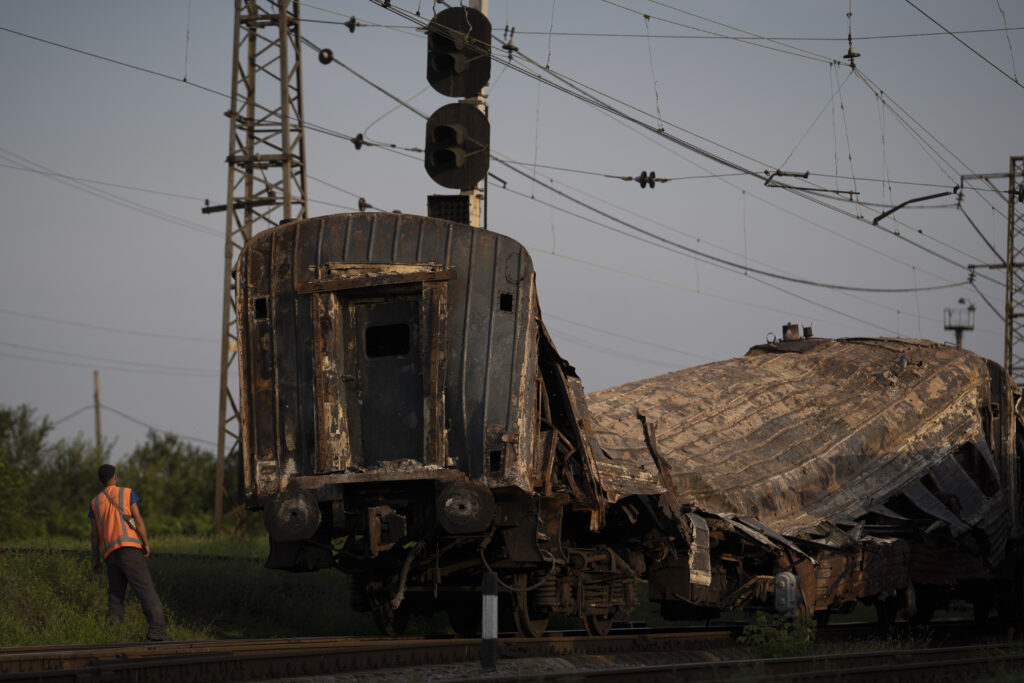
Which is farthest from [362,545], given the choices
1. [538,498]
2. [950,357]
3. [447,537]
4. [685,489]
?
[950,357]

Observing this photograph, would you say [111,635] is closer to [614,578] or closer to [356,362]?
[356,362]

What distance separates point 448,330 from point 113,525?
3.21 meters

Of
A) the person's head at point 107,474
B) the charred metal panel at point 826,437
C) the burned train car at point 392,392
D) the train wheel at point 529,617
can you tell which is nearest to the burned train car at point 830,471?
the charred metal panel at point 826,437

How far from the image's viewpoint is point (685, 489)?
14.1 m

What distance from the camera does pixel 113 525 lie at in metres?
10.1

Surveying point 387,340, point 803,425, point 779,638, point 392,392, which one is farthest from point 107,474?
point 803,425

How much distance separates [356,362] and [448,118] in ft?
15.2

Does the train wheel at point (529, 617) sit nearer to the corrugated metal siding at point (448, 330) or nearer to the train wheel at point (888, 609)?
the corrugated metal siding at point (448, 330)

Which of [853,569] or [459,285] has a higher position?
[459,285]

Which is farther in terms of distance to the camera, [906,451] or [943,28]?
[943,28]

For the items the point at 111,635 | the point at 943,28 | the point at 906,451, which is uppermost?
the point at 943,28

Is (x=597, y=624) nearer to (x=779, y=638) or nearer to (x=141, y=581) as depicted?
(x=779, y=638)

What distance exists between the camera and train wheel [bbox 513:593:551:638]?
11547 mm

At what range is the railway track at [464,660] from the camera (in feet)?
25.8
